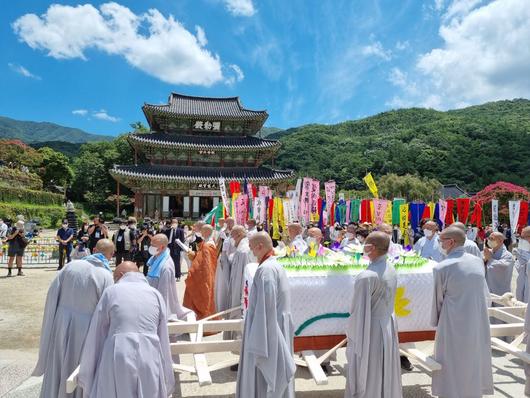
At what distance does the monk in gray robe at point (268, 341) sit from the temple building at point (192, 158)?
27.8 meters

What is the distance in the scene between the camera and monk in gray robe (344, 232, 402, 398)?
12.0ft

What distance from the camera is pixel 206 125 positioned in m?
33.5

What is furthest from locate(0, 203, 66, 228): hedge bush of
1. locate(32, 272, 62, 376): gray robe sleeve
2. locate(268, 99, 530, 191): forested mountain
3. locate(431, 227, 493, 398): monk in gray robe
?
locate(268, 99, 530, 191): forested mountain

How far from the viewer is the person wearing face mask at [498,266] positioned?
634cm

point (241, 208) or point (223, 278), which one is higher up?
point (241, 208)

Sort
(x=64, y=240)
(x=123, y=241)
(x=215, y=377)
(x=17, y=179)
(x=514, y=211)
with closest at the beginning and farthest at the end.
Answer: (x=215, y=377) → (x=123, y=241) → (x=64, y=240) → (x=514, y=211) → (x=17, y=179)

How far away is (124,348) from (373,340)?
2222 millimetres

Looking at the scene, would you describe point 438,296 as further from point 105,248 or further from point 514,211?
point 514,211

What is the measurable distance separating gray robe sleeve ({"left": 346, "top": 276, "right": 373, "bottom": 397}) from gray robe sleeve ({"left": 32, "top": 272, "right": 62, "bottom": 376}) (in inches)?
110

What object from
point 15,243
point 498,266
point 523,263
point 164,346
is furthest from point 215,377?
point 15,243

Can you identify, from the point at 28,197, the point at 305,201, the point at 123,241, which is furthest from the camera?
the point at 28,197

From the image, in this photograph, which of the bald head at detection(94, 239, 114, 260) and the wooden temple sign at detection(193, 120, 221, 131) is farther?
the wooden temple sign at detection(193, 120, 221, 131)

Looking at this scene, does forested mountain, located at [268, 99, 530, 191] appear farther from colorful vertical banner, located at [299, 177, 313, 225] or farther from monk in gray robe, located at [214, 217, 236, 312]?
monk in gray robe, located at [214, 217, 236, 312]

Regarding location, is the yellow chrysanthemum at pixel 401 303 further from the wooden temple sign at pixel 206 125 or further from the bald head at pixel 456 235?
the wooden temple sign at pixel 206 125
